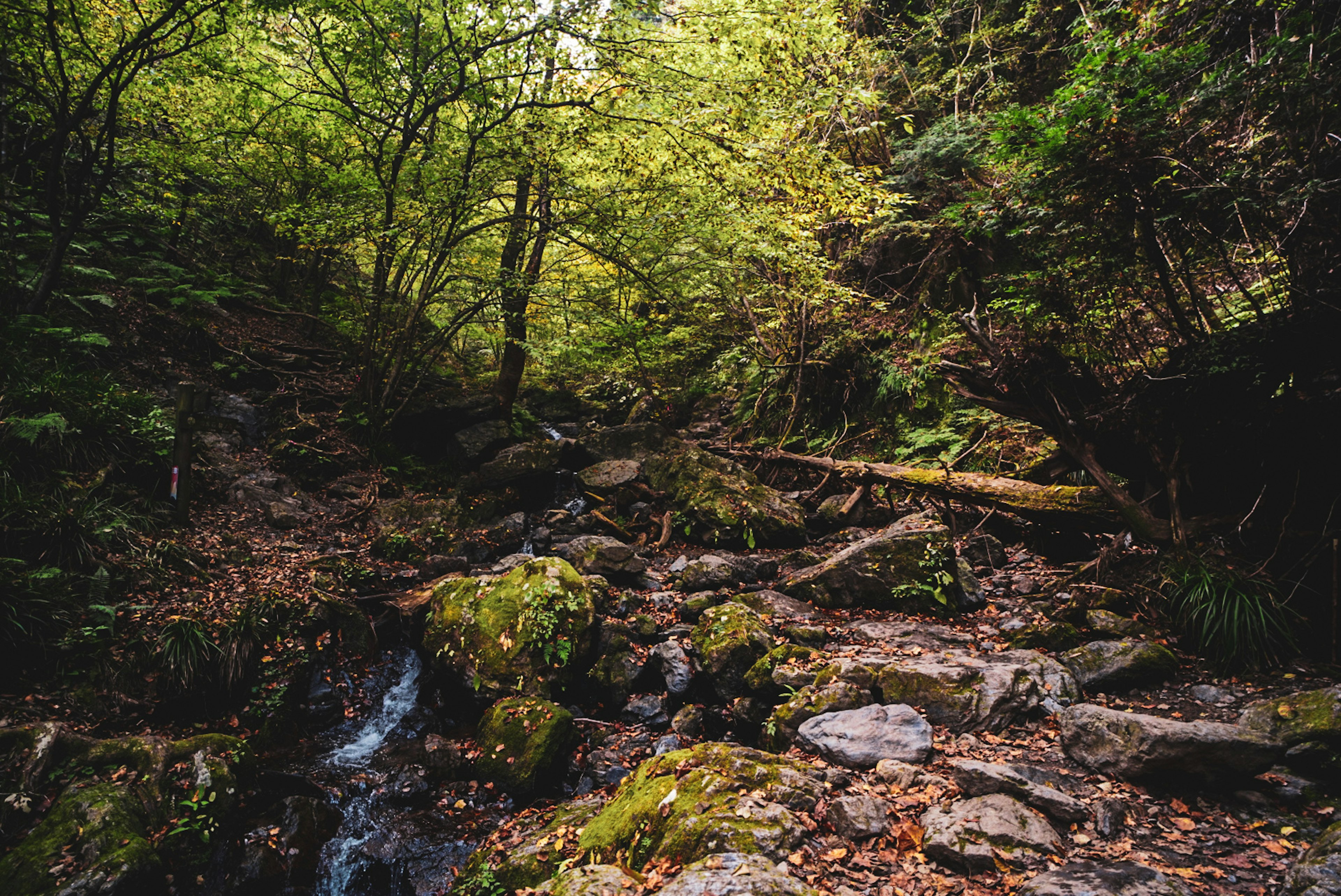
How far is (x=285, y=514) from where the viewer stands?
8.59m

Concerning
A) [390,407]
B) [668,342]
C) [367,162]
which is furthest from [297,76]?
[668,342]

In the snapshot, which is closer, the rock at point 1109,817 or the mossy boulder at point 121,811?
the rock at point 1109,817

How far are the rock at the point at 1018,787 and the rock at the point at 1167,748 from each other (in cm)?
41

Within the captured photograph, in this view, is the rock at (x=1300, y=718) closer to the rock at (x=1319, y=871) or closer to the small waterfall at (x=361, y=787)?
the rock at (x=1319, y=871)

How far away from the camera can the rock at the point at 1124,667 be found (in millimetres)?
4602

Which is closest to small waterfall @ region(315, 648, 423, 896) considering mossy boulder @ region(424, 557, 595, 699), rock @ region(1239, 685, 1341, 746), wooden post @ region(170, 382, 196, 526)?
mossy boulder @ region(424, 557, 595, 699)

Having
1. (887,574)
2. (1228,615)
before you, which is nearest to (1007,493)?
(887,574)

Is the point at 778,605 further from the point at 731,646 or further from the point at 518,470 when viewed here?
the point at 518,470

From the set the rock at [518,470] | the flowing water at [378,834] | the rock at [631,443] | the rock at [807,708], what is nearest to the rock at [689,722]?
the rock at [807,708]

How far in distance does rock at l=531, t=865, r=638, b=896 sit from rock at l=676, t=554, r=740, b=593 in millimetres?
5109

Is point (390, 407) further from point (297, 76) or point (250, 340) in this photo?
point (297, 76)

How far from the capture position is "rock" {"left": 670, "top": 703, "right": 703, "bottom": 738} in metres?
5.38

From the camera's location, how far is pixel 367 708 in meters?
6.01

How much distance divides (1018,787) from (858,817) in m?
1.00
